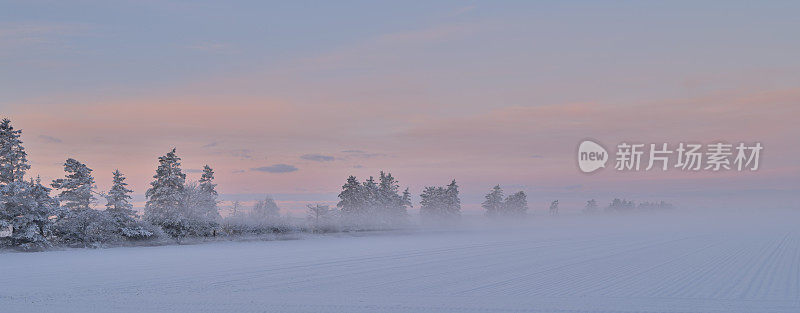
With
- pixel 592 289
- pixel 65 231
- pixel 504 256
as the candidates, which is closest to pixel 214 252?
pixel 65 231

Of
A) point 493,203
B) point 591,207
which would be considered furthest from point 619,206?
point 493,203

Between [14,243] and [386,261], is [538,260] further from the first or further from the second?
[14,243]

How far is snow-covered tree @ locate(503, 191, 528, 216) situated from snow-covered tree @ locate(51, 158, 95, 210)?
73.9 meters

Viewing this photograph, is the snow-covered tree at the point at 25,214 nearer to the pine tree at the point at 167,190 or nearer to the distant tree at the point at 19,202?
the distant tree at the point at 19,202

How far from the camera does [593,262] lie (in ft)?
80.5

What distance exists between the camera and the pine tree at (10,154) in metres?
29.7

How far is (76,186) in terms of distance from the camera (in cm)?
3331

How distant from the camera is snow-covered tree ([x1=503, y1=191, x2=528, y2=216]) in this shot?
10028 centimetres

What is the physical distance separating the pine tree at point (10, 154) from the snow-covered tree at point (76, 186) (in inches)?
112

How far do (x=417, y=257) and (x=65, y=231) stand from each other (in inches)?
718

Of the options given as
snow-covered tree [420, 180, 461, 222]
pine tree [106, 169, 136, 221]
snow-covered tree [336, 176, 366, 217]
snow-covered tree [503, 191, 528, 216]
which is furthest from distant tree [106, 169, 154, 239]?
snow-covered tree [503, 191, 528, 216]

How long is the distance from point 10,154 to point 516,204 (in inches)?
3242

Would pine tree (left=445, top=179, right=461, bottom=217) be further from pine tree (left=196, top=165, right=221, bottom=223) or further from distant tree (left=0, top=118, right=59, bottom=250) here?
distant tree (left=0, top=118, right=59, bottom=250)

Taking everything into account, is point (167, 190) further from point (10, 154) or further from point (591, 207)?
point (591, 207)
